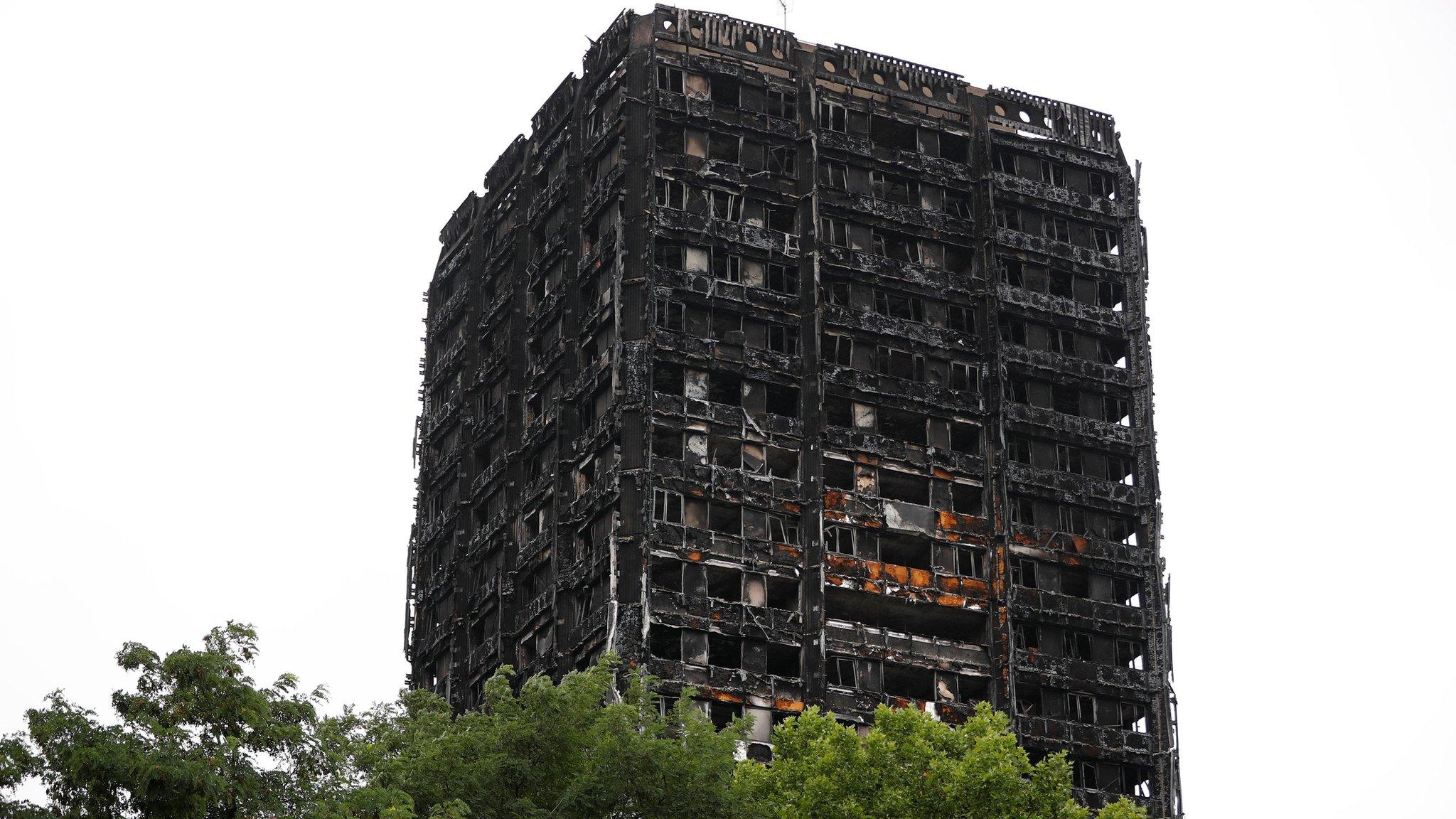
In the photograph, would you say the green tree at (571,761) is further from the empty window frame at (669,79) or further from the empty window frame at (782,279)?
the empty window frame at (669,79)

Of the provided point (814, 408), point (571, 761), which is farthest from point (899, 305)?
point (571, 761)

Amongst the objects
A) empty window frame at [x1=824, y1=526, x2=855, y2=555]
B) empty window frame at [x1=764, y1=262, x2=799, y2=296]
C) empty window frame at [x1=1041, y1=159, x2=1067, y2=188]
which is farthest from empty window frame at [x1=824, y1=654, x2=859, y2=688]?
empty window frame at [x1=1041, y1=159, x2=1067, y2=188]

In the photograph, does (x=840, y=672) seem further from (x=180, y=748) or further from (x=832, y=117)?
(x=180, y=748)

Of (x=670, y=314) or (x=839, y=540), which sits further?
(x=670, y=314)

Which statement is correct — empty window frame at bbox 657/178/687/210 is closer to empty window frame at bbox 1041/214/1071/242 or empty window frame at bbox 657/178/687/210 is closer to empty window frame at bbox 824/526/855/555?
empty window frame at bbox 824/526/855/555

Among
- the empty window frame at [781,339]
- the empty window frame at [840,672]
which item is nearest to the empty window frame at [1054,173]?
the empty window frame at [781,339]

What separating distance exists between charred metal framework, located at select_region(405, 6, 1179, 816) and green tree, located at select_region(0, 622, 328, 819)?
47330mm

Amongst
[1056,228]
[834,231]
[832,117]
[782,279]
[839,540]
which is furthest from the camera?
[1056,228]

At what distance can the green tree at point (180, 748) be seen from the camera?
57.7 m

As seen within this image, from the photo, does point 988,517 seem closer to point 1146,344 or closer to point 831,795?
point 1146,344

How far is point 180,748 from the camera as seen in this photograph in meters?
59.1

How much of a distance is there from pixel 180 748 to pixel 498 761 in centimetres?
1687

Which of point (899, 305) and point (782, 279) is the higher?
point (899, 305)

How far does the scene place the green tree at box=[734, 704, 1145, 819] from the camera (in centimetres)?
8544
